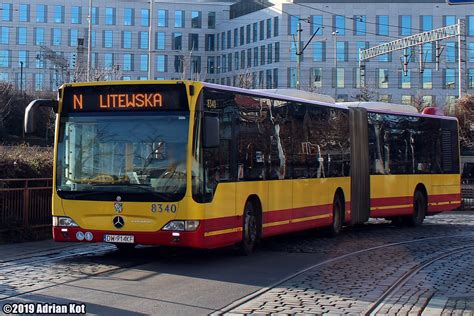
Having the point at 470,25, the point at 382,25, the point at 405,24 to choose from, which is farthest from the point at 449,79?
the point at 382,25

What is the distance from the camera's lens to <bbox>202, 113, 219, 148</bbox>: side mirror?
10.9m

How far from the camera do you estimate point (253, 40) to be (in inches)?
3319

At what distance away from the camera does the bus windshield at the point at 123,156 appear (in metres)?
10.9

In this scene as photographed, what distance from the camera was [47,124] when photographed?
124ft

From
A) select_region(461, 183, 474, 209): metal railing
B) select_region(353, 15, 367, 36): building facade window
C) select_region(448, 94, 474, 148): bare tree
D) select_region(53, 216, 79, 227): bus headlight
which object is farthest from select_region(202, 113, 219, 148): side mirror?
select_region(353, 15, 367, 36): building facade window

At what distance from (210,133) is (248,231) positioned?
8.50 ft

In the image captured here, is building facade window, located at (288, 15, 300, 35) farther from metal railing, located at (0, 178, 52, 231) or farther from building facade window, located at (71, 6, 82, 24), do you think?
metal railing, located at (0, 178, 52, 231)

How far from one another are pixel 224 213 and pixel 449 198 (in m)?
12.2

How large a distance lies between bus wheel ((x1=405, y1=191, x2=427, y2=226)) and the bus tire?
13.0ft

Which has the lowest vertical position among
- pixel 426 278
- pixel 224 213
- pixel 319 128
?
pixel 426 278

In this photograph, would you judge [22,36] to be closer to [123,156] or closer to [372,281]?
[123,156]

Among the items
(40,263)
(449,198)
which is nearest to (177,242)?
(40,263)

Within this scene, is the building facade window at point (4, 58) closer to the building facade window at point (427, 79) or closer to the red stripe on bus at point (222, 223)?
the building facade window at point (427, 79)

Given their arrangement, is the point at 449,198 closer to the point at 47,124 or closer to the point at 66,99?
the point at 66,99
